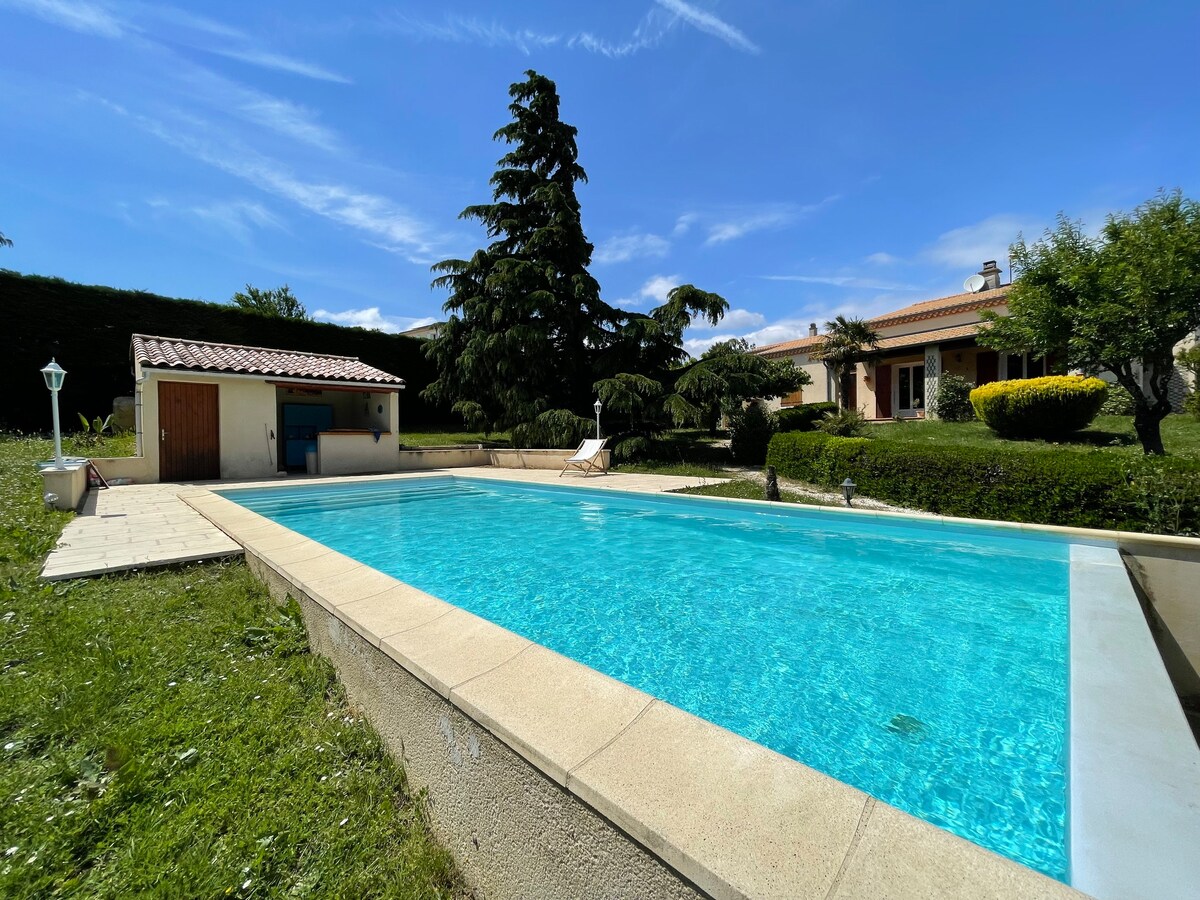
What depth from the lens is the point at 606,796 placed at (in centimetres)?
127

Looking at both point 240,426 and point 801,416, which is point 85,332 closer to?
point 240,426

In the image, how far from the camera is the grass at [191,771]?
5.32ft

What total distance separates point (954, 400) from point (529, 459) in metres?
15.7

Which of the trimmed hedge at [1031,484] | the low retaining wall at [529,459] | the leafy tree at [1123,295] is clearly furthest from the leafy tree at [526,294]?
the leafy tree at [1123,295]

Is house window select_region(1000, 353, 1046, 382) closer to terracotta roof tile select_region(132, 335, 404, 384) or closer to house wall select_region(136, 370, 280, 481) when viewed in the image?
terracotta roof tile select_region(132, 335, 404, 384)

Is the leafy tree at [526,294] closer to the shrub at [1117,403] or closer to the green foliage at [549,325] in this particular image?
the green foliage at [549,325]

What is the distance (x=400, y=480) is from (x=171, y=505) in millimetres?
5141

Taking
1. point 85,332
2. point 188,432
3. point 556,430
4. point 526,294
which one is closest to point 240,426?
point 188,432

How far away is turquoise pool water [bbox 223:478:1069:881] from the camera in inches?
105

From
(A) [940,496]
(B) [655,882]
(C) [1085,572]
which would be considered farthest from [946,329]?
(B) [655,882]

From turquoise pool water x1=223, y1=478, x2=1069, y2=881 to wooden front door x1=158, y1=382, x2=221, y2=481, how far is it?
6.40 metres

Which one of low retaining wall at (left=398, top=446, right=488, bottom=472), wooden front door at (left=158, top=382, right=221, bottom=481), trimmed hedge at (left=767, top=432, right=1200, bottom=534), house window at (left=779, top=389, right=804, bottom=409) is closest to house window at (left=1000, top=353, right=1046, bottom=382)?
house window at (left=779, top=389, right=804, bottom=409)

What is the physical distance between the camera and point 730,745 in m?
1.57

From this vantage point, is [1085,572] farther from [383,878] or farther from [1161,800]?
[383,878]
